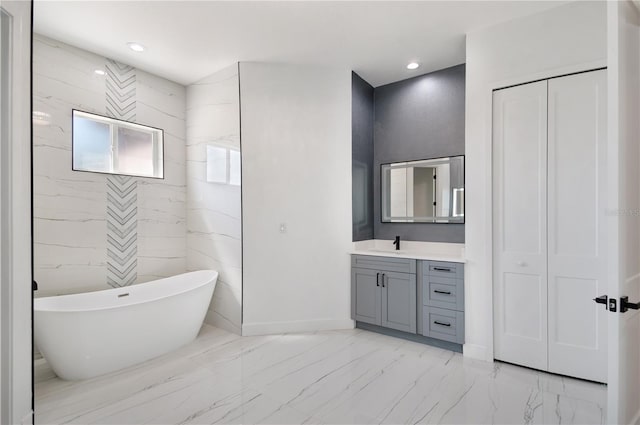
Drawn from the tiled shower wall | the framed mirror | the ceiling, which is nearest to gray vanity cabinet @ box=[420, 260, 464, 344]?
the framed mirror

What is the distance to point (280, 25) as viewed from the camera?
2.74m

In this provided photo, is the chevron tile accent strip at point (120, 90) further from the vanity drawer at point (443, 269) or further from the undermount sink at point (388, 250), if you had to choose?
the vanity drawer at point (443, 269)

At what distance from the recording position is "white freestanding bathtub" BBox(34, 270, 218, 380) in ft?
7.49

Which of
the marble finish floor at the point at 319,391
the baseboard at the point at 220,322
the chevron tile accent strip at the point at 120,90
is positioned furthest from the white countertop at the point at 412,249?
the chevron tile accent strip at the point at 120,90

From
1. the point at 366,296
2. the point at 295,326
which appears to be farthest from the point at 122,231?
the point at 366,296

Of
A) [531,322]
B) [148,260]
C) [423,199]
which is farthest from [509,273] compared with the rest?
[148,260]

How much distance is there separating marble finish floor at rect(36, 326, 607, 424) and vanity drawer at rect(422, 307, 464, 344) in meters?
0.14

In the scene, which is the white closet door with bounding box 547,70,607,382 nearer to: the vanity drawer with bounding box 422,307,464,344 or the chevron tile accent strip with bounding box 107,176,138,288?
the vanity drawer with bounding box 422,307,464,344

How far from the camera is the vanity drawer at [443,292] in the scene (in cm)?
286

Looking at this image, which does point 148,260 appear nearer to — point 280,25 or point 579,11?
point 280,25

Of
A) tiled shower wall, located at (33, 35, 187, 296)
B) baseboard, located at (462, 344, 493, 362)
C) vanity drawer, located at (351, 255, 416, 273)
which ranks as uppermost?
tiled shower wall, located at (33, 35, 187, 296)

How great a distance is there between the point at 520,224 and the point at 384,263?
129 cm

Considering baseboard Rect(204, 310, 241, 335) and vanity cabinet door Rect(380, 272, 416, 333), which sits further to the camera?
baseboard Rect(204, 310, 241, 335)
